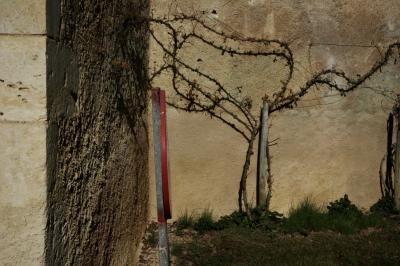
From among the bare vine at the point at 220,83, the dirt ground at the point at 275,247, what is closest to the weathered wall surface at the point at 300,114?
the bare vine at the point at 220,83

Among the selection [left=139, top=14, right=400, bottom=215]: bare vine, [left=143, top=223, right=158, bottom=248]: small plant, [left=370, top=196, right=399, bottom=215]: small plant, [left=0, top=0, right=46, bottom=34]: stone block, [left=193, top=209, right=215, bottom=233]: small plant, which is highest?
[left=139, top=14, right=400, bottom=215]: bare vine

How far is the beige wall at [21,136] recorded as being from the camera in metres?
1.81

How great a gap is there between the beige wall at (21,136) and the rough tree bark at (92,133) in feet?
0.17

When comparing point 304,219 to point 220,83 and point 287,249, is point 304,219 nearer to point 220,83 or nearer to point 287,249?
point 287,249

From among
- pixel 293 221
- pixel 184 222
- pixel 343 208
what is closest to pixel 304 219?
pixel 293 221

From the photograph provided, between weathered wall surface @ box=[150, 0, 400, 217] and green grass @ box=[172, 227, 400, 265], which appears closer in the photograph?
green grass @ box=[172, 227, 400, 265]

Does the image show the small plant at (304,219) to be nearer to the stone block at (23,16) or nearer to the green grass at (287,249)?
the green grass at (287,249)

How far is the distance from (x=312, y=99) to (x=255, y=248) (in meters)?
1.90

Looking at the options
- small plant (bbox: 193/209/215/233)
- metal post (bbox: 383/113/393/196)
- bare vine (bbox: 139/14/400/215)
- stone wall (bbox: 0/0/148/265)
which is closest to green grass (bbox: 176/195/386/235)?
small plant (bbox: 193/209/215/233)

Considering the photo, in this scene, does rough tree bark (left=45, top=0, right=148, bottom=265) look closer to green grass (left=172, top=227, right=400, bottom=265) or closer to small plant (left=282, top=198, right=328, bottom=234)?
green grass (left=172, top=227, right=400, bottom=265)

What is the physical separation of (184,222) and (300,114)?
180cm

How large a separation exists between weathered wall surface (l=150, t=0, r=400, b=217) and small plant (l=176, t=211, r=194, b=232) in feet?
0.37

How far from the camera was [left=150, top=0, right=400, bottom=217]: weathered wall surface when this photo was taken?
199 inches

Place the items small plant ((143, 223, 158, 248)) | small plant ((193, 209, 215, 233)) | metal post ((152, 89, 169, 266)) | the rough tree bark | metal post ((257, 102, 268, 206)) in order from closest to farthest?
metal post ((152, 89, 169, 266))
the rough tree bark
small plant ((143, 223, 158, 248))
small plant ((193, 209, 215, 233))
metal post ((257, 102, 268, 206))
